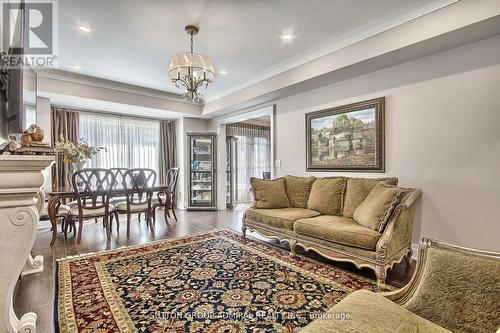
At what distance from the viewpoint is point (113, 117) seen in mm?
5953

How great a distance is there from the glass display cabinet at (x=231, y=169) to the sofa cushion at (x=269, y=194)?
124 inches

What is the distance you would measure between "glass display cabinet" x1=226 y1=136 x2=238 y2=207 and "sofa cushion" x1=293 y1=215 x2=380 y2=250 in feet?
13.4

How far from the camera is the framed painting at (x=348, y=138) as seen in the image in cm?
336

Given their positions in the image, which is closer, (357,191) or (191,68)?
(191,68)

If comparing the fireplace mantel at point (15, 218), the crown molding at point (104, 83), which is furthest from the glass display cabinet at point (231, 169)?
the fireplace mantel at point (15, 218)

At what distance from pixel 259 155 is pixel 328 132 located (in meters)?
3.86

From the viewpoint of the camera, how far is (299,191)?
3805 millimetres

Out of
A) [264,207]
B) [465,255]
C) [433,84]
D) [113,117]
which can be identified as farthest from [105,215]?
[433,84]

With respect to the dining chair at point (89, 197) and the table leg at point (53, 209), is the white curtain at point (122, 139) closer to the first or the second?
the dining chair at point (89, 197)

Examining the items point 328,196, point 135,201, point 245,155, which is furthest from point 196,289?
point 245,155

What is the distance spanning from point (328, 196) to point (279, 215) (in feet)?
2.40

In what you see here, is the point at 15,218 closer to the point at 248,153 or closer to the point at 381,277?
the point at 381,277

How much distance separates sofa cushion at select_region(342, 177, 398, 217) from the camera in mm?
3061

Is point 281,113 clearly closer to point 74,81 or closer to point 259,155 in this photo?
point 259,155
